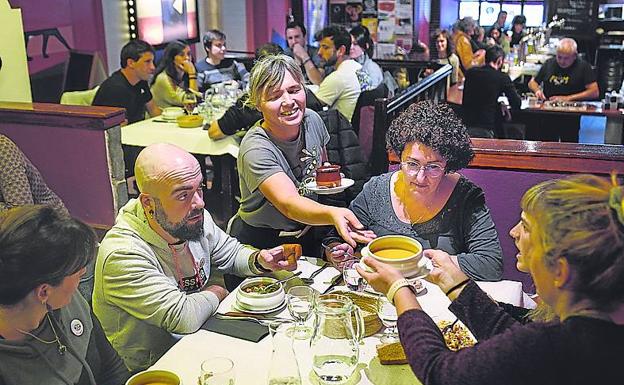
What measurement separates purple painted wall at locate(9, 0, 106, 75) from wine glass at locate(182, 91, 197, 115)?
4.55 ft

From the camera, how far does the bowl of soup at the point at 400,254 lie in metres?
1.97

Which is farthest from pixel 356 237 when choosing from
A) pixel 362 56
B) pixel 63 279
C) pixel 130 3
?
pixel 130 3

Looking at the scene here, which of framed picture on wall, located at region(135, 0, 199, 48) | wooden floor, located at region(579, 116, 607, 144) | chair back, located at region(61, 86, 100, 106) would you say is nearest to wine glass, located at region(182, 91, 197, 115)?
chair back, located at region(61, 86, 100, 106)

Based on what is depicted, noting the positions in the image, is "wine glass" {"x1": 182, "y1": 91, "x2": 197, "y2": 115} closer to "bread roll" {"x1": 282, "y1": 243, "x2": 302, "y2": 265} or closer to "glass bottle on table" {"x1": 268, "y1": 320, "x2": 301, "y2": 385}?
"bread roll" {"x1": 282, "y1": 243, "x2": 302, "y2": 265}

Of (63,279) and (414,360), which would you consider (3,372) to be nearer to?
(63,279)

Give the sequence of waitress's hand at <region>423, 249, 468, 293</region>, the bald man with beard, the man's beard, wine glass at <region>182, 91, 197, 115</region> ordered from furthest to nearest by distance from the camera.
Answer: wine glass at <region>182, 91, 197, 115</region> → the man's beard → the bald man with beard → waitress's hand at <region>423, 249, 468, 293</region>

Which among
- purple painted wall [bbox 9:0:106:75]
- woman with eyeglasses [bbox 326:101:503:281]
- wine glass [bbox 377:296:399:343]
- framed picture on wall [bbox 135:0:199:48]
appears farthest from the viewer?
framed picture on wall [bbox 135:0:199:48]

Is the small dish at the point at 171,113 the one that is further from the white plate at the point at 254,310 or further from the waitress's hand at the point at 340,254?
the white plate at the point at 254,310

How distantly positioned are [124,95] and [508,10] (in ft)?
28.0

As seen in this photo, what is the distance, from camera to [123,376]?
212 centimetres

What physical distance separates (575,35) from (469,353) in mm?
10220

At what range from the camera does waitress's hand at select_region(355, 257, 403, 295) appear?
6.12 feet

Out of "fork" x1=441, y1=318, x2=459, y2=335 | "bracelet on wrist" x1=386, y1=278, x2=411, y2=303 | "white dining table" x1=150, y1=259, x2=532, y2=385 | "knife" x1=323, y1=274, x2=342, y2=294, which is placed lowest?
"white dining table" x1=150, y1=259, x2=532, y2=385

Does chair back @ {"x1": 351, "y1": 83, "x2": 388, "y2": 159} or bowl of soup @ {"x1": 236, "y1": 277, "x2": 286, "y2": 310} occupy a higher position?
chair back @ {"x1": 351, "y1": 83, "x2": 388, "y2": 159}
